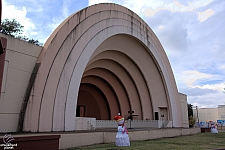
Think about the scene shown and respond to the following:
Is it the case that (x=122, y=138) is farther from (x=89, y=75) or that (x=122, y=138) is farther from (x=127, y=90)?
(x=127, y=90)

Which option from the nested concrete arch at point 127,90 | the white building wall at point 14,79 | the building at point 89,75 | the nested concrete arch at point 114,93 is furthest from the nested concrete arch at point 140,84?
the white building wall at point 14,79

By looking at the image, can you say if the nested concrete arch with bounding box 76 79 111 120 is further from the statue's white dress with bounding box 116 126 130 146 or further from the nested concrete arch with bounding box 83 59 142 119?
the statue's white dress with bounding box 116 126 130 146

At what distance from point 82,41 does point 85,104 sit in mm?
12051

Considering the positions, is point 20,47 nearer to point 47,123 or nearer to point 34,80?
point 34,80

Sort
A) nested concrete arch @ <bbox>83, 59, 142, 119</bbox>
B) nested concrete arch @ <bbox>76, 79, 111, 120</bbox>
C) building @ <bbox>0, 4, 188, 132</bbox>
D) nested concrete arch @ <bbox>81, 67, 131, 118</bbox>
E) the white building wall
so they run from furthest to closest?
nested concrete arch @ <bbox>76, 79, 111, 120</bbox>
nested concrete arch @ <bbox>81, 67, 131, 118</bbox>
nested concrete arch @ <bbox>83, 59, 142, 119</bbox>
building @ <bbox>0, 4, 188, 132</bbox>
the white building wall

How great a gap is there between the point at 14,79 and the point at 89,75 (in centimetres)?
1209

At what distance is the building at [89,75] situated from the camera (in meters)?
10.8

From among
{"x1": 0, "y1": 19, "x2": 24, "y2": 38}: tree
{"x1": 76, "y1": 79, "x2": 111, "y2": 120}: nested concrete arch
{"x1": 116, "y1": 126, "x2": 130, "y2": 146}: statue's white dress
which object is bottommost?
{"x1": 116, "y1": 126, "x2": 130, "y2": 146}: statue's white dress

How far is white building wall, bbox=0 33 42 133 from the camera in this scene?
10.2 m

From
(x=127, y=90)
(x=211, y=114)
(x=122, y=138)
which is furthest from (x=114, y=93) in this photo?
(x=211, y=114)

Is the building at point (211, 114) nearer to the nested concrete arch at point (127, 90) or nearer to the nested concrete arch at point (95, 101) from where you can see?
the nested concrete arch at point (127, 90)

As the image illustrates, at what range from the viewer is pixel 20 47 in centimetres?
1110

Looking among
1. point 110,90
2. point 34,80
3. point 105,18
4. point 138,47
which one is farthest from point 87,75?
point 34,80

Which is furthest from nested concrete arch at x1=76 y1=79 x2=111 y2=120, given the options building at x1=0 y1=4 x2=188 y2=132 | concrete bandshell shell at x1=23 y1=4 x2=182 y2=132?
concrete bandshell shell at x1=23 y1=4 x2=182 y2=132
